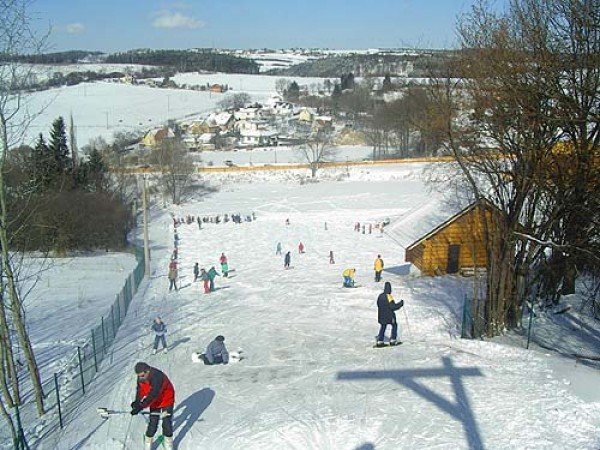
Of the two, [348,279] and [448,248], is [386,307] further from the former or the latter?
[448,248]

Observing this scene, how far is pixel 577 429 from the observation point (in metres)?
8.52

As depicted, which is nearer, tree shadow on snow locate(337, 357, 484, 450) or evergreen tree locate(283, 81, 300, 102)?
tree shadow on snow locate(337, 357, 484, 450)

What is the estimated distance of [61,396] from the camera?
40.9 feet

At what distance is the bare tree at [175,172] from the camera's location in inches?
2235

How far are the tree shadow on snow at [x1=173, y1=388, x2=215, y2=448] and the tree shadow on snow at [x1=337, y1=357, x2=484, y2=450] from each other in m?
2.57

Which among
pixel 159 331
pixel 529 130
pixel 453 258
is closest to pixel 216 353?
pixel 159 331

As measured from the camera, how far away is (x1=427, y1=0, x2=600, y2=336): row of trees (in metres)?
11.8

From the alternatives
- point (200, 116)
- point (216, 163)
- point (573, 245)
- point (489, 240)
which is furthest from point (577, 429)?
point (200, 116)

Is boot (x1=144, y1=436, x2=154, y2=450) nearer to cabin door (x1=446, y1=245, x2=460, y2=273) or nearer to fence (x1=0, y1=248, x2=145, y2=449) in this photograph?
fence (x1=0, y1=248, x2=145, y2=449)

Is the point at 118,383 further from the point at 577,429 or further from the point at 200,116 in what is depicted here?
the point at 200,116

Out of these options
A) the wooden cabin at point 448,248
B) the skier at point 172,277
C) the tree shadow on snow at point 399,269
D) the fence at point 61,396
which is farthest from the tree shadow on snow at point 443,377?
the tree shadow on snow at point 399,269

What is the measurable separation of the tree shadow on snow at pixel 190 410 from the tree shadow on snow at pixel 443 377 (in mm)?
2571

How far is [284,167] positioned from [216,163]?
14282mm

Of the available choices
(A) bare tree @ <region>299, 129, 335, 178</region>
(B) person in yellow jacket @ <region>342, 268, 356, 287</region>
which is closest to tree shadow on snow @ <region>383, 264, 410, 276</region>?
(B) person in yellow jacket @ <region>342, 268, 356, 287</region>
